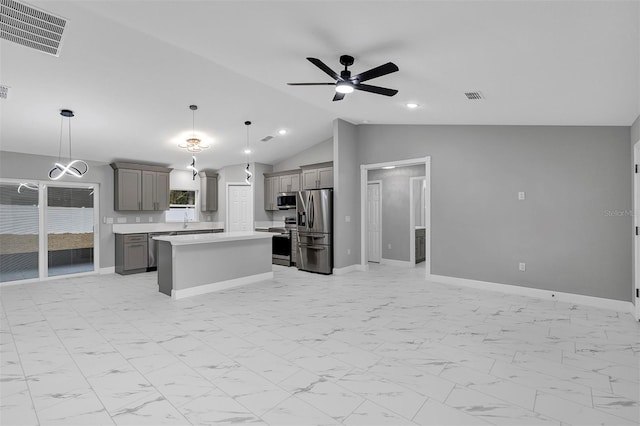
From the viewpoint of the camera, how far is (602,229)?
165 inches

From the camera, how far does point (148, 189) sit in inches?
282

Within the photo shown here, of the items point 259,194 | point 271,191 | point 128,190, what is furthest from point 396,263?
point 128,190

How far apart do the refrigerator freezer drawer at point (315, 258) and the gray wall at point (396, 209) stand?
1865mm

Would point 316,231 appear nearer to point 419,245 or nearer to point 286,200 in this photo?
point 286,200

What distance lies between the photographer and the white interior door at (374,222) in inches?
309

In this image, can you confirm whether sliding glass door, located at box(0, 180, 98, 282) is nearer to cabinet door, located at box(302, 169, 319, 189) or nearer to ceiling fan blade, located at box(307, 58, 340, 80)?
cabinet door, located at box(302, 169, 319, 189)

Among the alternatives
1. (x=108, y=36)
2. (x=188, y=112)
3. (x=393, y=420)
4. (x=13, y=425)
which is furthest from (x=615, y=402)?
(x=188, y=112)

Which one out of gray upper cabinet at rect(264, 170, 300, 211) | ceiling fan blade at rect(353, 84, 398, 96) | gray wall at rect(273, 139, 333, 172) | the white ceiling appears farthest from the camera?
gray upper cabinet at rect(264, 170, 300, 211)

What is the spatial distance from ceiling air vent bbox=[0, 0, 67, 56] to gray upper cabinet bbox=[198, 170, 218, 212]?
5.37 m

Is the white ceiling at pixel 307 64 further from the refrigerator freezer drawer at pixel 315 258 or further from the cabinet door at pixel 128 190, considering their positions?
the refrigerator freezer drawer at pixel 315 258

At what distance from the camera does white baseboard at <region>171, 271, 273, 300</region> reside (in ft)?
15.6

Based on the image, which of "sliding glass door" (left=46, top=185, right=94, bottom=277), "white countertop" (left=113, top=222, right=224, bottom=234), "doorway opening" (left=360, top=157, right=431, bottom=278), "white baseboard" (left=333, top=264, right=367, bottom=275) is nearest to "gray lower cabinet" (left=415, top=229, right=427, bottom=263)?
"doorway opening" (left=360, top=157, right=431, bottom=278)

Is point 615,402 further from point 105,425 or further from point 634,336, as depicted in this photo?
point 105,425

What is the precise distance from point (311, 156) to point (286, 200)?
1196 millimetres
